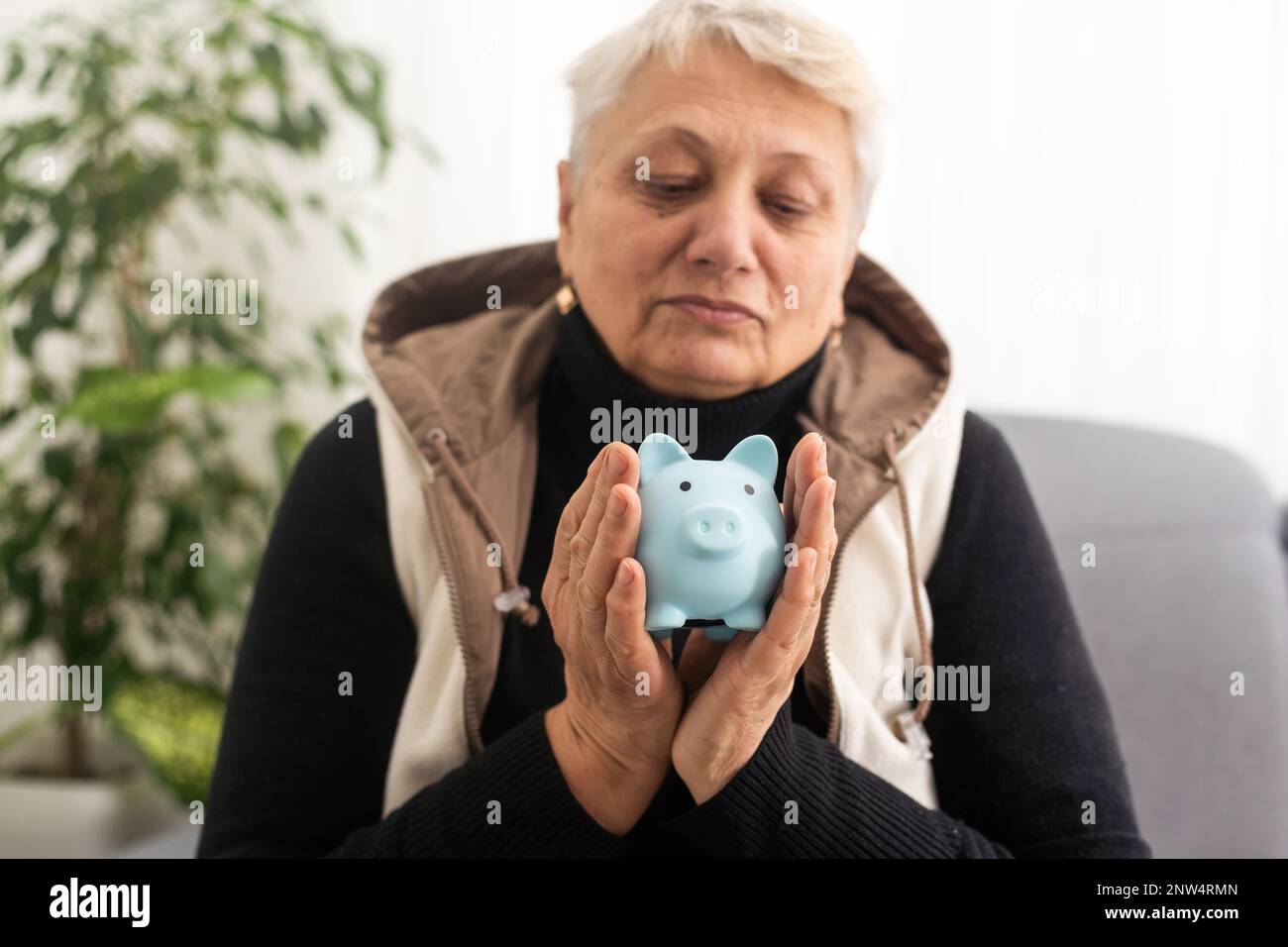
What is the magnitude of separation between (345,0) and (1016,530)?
1.42 metres

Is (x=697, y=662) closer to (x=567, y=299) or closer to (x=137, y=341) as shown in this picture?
(x=567, y=299)

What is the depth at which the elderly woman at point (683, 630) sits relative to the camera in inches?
27.9

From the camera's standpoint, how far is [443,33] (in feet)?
5.70

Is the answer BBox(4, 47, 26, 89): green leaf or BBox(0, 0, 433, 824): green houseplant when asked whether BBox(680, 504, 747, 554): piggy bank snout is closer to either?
BBox(0, 0, 433, 824): green houseplant

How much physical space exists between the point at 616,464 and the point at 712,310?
217 mm

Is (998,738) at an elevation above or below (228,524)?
below

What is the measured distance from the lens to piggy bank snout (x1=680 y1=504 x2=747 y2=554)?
55 cm

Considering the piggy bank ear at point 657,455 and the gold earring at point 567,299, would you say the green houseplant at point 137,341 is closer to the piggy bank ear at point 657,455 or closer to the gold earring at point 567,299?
the gold earring at point 567,299

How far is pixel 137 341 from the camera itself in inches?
59.9

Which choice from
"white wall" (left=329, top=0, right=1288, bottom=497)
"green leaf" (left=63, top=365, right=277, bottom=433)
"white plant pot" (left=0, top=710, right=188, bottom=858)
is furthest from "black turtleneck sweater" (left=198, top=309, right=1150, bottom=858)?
"white plant pot" (left=0, top=710, right=188, bottom=858)

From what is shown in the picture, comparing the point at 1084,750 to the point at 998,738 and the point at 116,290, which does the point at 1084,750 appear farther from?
the point at 116,290

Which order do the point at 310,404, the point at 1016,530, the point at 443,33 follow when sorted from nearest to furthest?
the point at 1016,530 → the point at 443,33 → the point at 310,404
